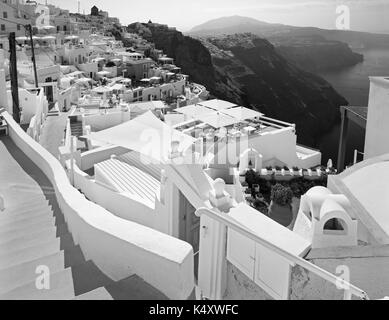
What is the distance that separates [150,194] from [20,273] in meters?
5.34

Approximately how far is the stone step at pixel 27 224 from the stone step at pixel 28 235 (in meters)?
0.21

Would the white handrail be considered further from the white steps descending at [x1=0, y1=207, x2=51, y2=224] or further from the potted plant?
the potted plant

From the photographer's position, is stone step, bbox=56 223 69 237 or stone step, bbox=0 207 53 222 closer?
stone step, bbox=56 223 69 237

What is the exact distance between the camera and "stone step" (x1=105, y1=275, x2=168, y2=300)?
3.17 meters

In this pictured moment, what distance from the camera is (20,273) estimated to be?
153 inches

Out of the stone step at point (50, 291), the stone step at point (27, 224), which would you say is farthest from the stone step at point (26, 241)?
the stone step at point (50, 291)

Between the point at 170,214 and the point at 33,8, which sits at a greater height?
the point at 33,8

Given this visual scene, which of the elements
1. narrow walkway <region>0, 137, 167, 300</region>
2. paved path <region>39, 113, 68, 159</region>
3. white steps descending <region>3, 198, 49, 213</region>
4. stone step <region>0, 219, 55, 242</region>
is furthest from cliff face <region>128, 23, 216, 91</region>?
stone step <region>0, 219, 55, 242</region>

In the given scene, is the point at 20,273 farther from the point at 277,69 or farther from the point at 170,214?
the point at 277,69

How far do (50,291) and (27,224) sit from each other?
236cm

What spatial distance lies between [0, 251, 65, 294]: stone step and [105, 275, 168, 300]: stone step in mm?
885

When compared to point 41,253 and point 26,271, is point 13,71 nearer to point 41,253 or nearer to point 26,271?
point 41,253

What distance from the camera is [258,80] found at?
7156 cm
